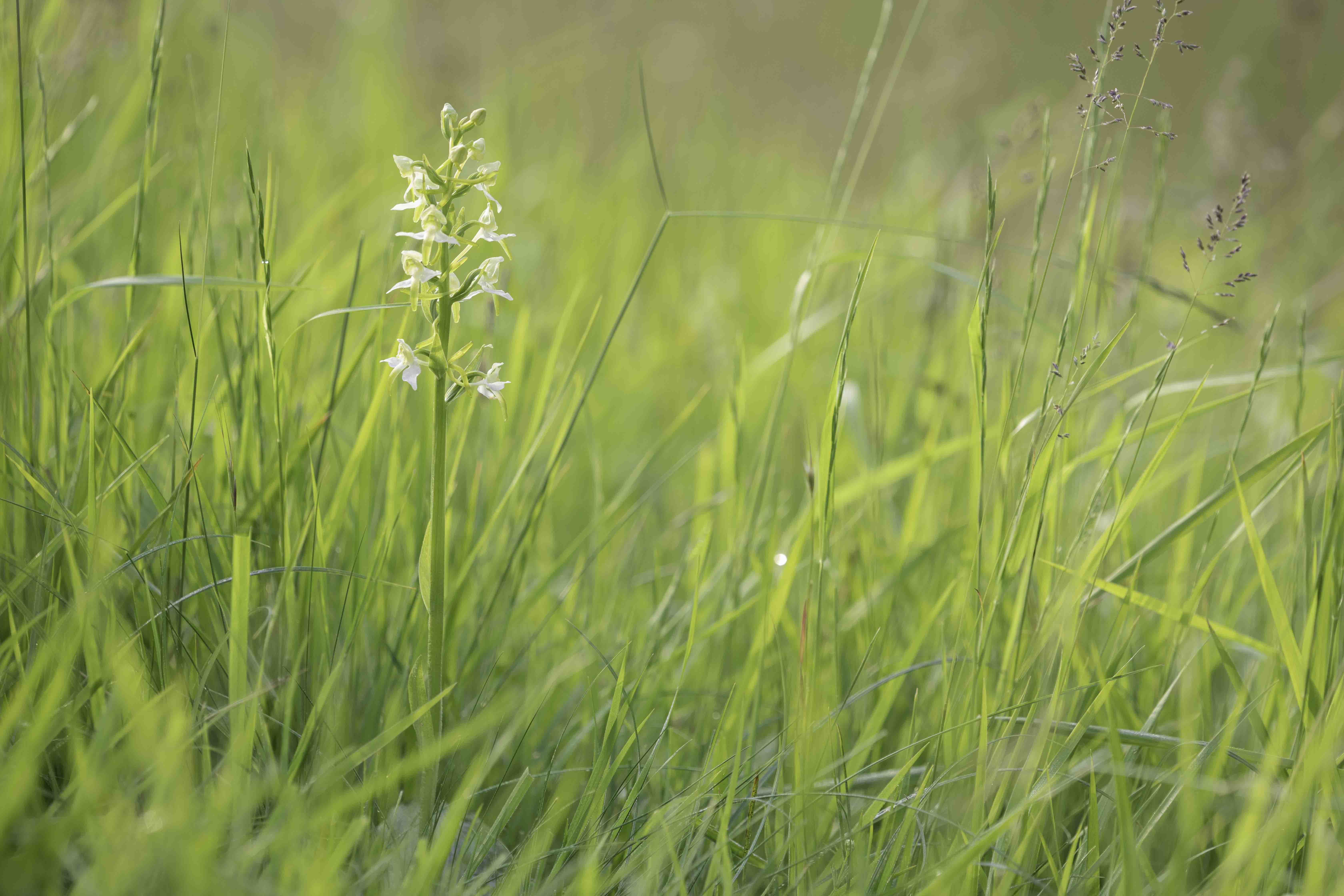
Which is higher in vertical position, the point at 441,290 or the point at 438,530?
the point at 441,290

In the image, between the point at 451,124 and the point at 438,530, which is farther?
the point at 451,124

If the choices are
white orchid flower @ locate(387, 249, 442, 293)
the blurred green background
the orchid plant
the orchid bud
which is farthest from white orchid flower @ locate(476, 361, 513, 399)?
the blurred green background

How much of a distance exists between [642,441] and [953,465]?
3.31 ft

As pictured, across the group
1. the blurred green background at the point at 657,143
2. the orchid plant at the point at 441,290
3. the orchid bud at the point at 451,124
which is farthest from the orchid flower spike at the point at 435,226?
the blurred green background at the point at 657,143

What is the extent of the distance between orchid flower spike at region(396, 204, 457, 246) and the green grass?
20 centimetres

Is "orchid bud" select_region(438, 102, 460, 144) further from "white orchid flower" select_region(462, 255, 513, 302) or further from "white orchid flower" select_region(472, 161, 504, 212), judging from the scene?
"white orchid flower" select_region(462, 255, 513, 302)

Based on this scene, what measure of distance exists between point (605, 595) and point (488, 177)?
36.4 inches

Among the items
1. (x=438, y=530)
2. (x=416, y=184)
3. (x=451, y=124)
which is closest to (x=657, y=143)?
(x=451, y=124)

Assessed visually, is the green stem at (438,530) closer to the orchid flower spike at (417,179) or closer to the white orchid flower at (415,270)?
the white orchid flower at (415,270)

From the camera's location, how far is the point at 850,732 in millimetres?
1365

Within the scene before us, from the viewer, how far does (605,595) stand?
5.58 ft

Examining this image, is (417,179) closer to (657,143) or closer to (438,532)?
(438,532)

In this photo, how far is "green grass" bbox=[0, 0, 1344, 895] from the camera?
2.94 feet

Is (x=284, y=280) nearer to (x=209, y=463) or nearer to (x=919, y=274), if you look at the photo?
(x=209, y=463)
